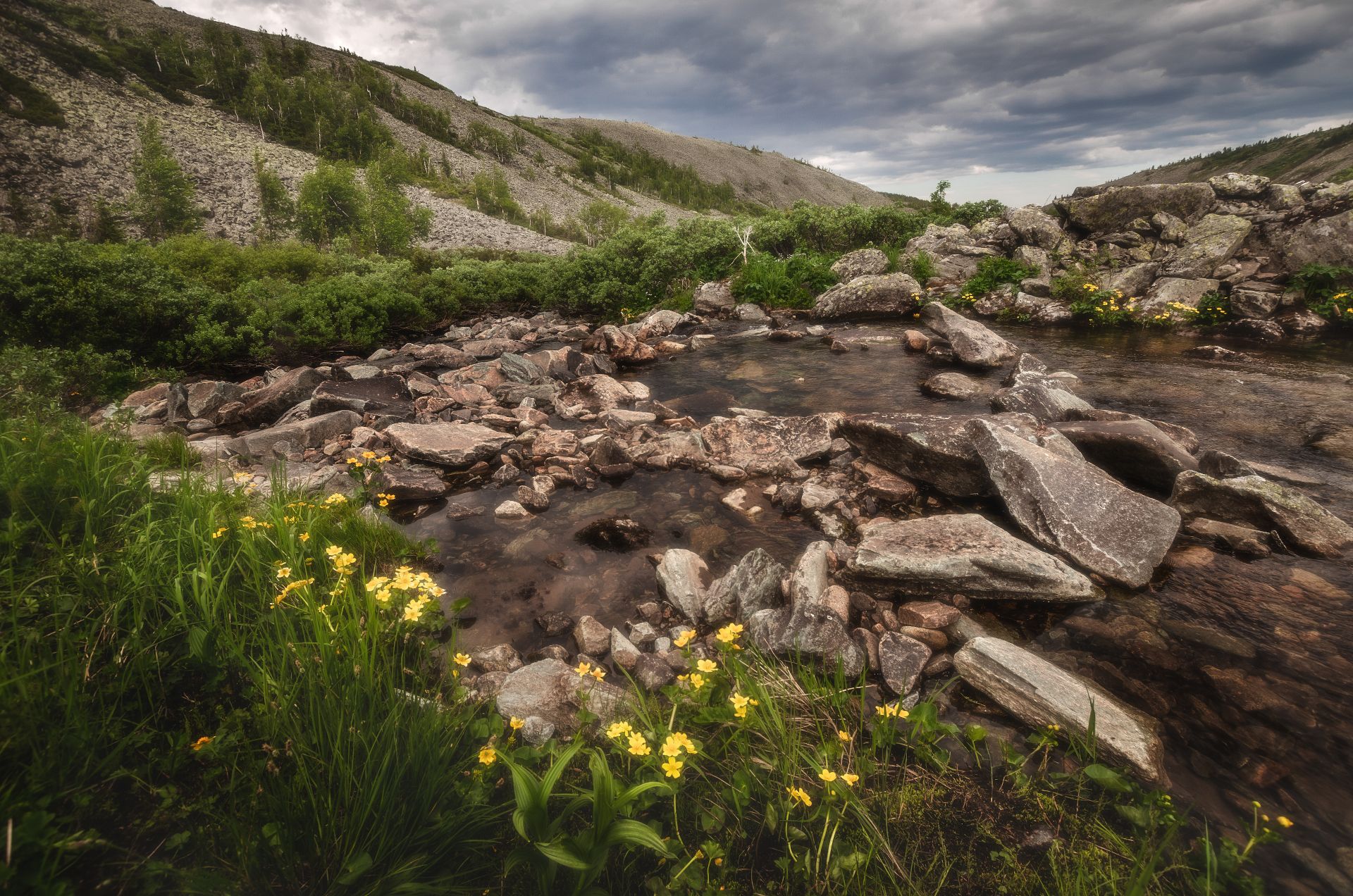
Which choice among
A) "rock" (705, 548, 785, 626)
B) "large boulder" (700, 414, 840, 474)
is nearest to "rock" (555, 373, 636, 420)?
"large boulder" (700, 414, 840, 474)

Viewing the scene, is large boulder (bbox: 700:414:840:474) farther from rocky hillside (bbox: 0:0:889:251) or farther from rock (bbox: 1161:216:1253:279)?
rocky hillside (bbox: 0:0:889:251)

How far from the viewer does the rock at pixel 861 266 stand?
19.2 meters

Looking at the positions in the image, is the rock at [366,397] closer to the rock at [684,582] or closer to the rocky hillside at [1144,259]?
the rock at [684,582]

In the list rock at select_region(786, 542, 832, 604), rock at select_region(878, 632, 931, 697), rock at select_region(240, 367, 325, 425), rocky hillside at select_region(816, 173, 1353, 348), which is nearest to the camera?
rock at select_region(878, 632, 931, 697)

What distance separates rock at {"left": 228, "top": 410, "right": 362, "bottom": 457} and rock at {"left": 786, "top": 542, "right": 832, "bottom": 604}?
8.32 metres

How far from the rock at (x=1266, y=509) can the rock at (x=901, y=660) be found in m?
4.07

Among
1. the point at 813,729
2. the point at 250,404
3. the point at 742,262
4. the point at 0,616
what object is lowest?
the point at 250,404

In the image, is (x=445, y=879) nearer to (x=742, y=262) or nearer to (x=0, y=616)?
(x=0, y=616)

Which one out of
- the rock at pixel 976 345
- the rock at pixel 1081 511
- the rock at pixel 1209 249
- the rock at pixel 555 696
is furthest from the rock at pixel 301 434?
the rock at pixel 1209 249

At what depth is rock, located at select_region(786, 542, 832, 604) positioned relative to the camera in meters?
4.62

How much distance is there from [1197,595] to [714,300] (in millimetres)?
16626

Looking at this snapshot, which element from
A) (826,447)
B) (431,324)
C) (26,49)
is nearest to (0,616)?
(826,447)

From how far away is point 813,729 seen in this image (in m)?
3.34

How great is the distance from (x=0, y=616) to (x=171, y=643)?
25.8 inches
